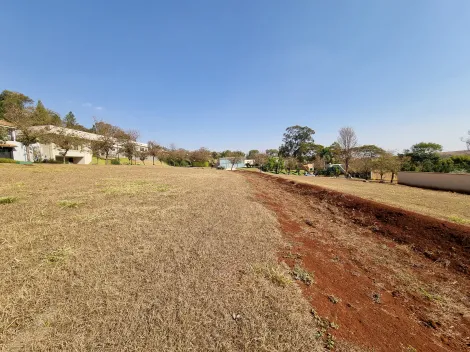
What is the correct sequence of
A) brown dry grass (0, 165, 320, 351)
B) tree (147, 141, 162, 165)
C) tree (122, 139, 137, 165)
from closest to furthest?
brown dry grass (0, 165, 320, 351) < tree (122, 139, 137, 165) < tree (147, 141, 162, 165)

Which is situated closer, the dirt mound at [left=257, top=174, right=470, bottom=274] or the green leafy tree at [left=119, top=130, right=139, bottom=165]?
the dirt mound at [left=257, top=174, right=470, bottom=274]

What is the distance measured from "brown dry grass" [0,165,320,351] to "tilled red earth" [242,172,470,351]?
0.54m

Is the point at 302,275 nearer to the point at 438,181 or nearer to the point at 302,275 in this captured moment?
the point at 302,275

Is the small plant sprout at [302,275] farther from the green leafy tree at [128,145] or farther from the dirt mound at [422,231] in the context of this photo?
the green leafy tree at [128,145]

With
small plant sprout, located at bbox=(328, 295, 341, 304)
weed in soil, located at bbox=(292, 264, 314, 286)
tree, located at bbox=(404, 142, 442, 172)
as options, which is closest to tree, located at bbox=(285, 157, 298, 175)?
tree, located at bbox=(404, 142, 442, 172)

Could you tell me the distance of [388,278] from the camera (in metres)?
3.97

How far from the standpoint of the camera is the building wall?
18172 mm

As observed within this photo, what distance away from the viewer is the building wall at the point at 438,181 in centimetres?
1817

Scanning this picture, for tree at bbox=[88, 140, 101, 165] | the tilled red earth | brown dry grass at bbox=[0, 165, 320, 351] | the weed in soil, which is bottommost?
the tilled red earth

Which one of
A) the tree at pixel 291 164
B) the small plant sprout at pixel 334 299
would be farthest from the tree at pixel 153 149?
the small plant sprout at pixel 334 299

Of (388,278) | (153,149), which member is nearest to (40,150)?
(153,149)

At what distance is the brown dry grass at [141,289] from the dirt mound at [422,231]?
444cm

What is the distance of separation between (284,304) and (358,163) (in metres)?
41.8

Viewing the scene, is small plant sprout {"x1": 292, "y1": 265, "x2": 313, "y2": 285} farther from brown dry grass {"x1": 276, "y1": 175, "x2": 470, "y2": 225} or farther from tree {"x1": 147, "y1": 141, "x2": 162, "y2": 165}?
tree {"x1": 147, "y1": 141, "x2": 162, "y2": 165}
